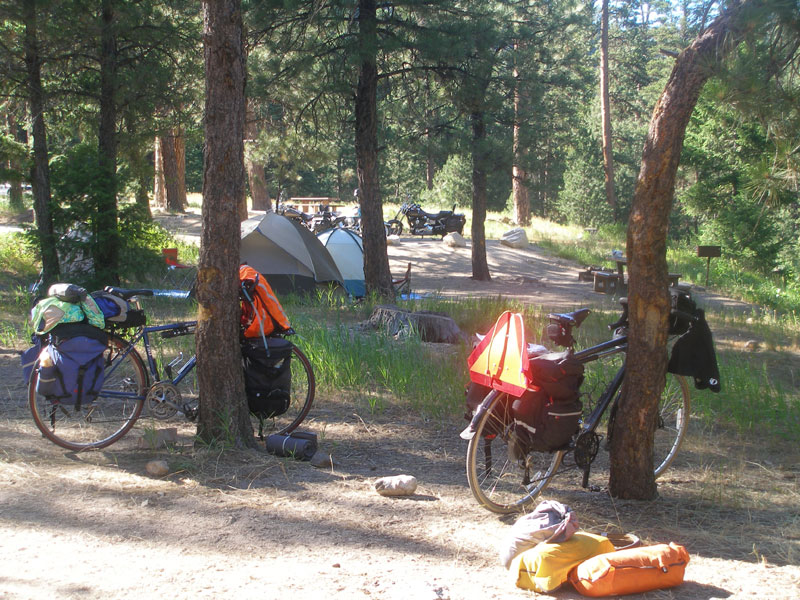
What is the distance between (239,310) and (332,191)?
4773 cm

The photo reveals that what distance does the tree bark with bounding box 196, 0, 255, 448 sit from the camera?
4387 mm

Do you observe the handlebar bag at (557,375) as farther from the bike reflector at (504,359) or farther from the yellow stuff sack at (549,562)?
the yellow stuff sack at (549,562)

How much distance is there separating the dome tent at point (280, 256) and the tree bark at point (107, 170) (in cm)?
241

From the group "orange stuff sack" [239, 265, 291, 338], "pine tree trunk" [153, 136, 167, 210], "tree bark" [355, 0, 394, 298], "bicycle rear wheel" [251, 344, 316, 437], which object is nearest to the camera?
"orange stuff sack" [239, 265, 291, 338]

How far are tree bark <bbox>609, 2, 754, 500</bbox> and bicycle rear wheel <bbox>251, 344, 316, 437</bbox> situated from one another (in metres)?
2.11

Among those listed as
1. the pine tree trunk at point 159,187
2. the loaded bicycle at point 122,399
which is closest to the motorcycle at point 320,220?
the pine tree trunk at point 159,187

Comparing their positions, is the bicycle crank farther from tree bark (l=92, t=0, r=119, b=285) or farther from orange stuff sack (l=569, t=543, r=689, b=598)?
tree bark (l=92, t=0, r=119, b=285)

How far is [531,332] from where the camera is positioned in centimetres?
776

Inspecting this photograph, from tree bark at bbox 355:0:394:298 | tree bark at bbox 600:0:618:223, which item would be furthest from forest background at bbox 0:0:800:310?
tree bark at bbox 600:0:618:223

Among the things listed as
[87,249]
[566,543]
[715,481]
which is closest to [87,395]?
[566,543]

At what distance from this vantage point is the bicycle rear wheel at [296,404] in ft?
16.3

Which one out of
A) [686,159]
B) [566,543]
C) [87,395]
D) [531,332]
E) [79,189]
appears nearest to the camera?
[566,543]

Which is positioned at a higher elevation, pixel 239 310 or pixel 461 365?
pixel 239 310

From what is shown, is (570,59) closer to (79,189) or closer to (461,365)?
(79,189)
